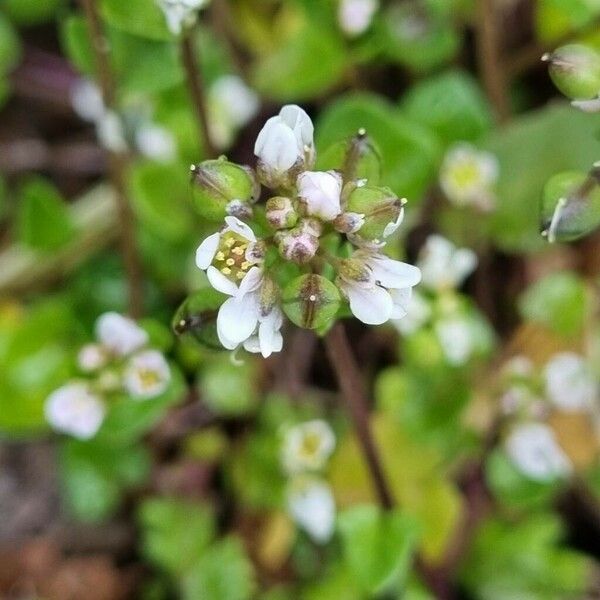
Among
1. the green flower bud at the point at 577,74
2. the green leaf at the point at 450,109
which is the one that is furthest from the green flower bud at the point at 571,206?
the green leaf at the point at 450,109

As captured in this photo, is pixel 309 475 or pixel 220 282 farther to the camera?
pixel 309 475

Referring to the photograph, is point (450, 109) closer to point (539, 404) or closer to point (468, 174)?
point (468, 174)

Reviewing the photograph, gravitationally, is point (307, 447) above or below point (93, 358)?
below

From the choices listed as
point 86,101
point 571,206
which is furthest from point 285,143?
point 86,101

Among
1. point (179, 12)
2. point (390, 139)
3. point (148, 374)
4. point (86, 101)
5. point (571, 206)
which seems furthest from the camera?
point (86, 101)

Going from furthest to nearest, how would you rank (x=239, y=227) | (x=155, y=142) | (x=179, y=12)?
(x=155, y=142) → (x=179, y=12) → (x=239, y=227)

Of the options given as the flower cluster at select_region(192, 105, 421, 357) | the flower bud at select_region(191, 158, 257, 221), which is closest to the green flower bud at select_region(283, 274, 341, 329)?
the flower cluster at select_region(192, 105, 421, 357)

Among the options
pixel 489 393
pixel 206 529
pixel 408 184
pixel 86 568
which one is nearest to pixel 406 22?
pixel 408 184

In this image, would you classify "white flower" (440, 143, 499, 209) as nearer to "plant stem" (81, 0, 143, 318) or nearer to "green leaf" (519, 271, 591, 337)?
"green leaf" (519, 271, 591, 337)
